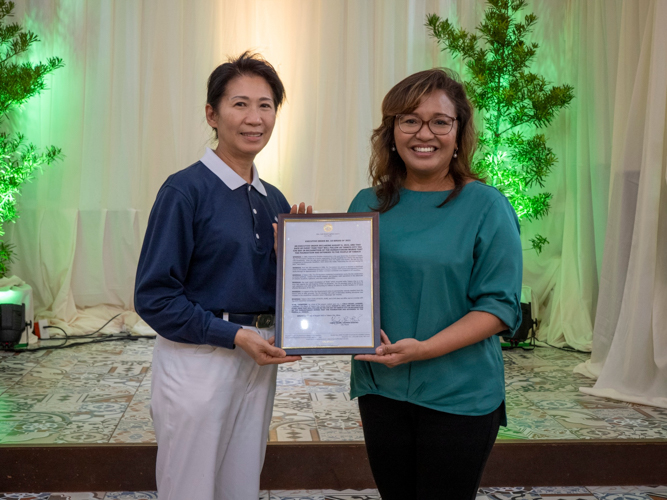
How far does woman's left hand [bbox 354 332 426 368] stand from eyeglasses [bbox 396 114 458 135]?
451mm

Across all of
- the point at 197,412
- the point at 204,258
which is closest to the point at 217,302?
the point at 204,258

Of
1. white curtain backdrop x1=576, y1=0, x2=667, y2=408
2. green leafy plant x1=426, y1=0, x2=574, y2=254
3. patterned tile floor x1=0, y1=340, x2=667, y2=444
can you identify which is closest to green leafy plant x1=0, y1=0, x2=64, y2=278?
patterned tile floor x1=0, y1=340, x2=667, y2=444

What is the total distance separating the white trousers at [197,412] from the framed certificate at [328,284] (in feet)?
0.40

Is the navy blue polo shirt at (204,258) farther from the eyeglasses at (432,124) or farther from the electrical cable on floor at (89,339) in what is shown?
the electrical cable on floor at (89,339)

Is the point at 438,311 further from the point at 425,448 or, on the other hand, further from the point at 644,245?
the point at 644,245

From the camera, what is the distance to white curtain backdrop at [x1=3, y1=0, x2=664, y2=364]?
15.4 feet

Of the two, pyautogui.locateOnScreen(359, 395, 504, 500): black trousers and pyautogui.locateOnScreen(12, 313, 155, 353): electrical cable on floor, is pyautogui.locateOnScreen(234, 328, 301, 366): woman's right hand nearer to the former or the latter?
pyautogui.locateOnScreen(359, 395, 504, 500): black trousers

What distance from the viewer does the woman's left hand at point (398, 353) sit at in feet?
4.32

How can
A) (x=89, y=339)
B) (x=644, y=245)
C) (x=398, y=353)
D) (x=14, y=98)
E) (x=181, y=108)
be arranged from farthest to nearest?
1. (x=181, y=108)
2. (x=89, y=339)
3. (x=14, y=98)
4. (x=644, y=245)
5. (x=398, y=353)

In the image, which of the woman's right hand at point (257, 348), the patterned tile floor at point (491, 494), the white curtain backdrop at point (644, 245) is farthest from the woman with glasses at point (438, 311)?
the white curtain backdrop at point (644, 245)

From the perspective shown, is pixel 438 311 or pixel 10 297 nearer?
pixel 438 311

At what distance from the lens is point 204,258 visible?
1434mm

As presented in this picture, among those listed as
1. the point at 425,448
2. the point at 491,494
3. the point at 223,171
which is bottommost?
the point at 491,494

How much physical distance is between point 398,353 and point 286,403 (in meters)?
1.81
